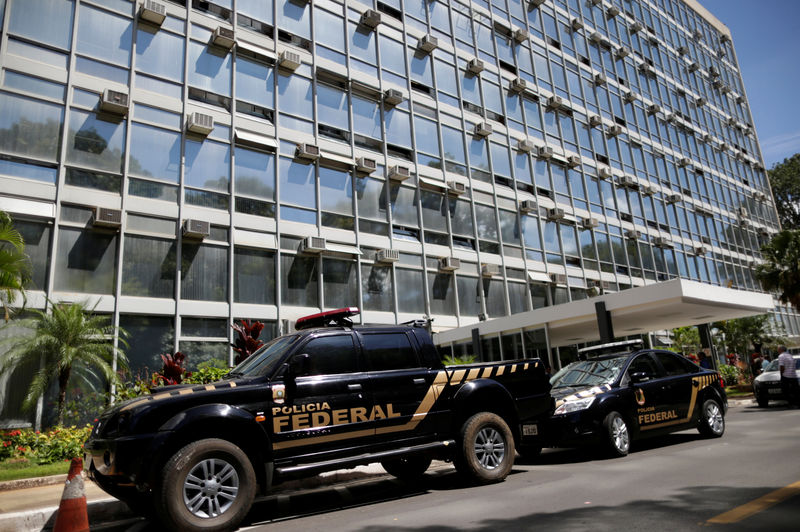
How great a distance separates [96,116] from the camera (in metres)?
15.2

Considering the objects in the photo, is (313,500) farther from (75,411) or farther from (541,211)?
(541,211)

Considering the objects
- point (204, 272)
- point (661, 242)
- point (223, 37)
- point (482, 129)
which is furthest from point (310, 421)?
point (661, 242)

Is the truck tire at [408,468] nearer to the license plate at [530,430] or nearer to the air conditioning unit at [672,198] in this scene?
the license plate at [530,430]

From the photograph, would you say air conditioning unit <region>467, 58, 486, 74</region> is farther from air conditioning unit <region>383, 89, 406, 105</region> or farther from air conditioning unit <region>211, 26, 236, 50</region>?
air conditioning unit <region>211, 26, 236, 50</region>

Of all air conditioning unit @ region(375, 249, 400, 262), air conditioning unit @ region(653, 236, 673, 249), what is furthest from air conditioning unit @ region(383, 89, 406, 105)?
air conditioning unit @ region(653, 236, 673, 249)

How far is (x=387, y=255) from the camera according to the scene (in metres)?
19.6

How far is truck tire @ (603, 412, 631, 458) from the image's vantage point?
8484mm

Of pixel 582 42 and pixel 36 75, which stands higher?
pixel 582 42

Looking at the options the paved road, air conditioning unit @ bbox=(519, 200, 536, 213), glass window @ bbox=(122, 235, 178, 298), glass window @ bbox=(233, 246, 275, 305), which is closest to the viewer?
the paved road

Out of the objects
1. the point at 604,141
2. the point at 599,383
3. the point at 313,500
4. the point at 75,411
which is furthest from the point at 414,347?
the point at 604,141

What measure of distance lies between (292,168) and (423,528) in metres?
15.4

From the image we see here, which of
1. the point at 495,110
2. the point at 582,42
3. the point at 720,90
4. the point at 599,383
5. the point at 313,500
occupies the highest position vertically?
the point at 720,90

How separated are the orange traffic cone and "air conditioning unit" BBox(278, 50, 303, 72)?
16528 mm

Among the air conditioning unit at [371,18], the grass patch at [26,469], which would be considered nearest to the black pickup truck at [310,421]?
the grass patch at [26,469]
